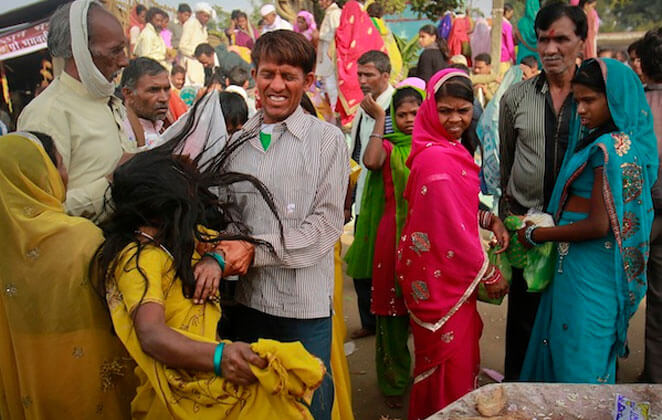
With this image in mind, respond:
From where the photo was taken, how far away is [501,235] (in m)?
2.81

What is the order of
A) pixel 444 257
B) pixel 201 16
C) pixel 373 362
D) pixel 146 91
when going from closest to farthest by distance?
pixel 444 257, pixel 146 91, pixel 373 362, pixel 201 16

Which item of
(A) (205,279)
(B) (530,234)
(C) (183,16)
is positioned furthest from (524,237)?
(C) (183,16)

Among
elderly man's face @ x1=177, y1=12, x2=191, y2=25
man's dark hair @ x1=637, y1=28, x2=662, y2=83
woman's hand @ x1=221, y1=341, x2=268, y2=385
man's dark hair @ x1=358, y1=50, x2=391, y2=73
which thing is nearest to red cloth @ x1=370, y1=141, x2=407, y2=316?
man's dark hair @ x1=358, y1=50, x2=391, y2=73

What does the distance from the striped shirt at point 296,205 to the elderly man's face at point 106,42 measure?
796 mm

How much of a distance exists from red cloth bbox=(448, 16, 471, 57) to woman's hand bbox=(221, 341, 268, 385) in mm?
10744

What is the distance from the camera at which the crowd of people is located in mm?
1704

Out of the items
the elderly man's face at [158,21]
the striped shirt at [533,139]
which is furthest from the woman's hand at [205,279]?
the elderly man's face at [158,21]

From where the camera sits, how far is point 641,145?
2432mm

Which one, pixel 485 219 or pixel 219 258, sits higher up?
pixel 219 258

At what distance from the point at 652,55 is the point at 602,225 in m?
1.46

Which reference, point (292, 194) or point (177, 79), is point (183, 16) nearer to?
point (177, 79)

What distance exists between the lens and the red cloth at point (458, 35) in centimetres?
1107

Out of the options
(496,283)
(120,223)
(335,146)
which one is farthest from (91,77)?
(496,283)

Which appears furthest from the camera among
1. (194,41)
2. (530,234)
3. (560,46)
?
(194,41)
